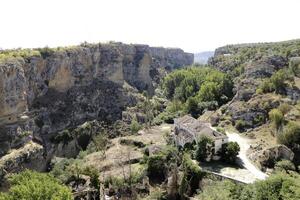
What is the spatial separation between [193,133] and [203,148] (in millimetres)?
5763

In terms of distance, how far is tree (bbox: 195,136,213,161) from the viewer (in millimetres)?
57125

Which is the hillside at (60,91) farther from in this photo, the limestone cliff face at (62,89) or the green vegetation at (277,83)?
the green vegetation at (277,83)

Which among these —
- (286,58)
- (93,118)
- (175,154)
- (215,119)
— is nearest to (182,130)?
(175,154)

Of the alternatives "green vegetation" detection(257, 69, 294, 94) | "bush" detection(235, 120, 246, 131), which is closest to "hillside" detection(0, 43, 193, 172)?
"bush" detection(235, 120, 246, 131)

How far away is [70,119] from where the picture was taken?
86.9 m

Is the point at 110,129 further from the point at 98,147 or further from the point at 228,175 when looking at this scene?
the point at 228,175

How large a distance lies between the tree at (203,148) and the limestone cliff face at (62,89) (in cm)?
3190

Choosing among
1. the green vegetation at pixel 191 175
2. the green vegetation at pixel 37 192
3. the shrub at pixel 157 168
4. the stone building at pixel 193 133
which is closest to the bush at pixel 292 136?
the stone building at pixel 193 133

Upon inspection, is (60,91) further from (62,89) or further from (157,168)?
(157,168)

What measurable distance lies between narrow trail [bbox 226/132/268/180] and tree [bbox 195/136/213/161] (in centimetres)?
521

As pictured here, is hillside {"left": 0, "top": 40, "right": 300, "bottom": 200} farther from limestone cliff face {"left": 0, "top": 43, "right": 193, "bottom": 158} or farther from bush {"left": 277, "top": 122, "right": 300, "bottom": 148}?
limestone cliff face {"left": 0, "top": 43, "right": 193, "bottom": 158}

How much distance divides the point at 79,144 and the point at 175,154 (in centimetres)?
3013

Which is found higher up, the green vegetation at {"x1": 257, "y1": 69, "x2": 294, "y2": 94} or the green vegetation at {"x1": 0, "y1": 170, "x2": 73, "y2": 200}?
the green vegetation at {"x1": 257, "y1": 69, "x2": 294, "y2": 94}

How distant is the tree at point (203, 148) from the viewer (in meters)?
57.1
